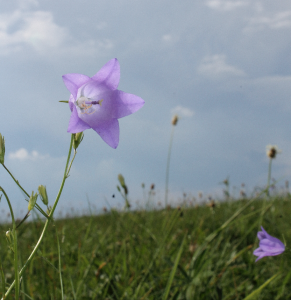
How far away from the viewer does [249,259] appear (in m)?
2.60

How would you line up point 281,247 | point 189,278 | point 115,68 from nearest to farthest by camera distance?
point 115,68 < point 281,247 < point 189,278

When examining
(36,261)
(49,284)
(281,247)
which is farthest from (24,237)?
(281,247)

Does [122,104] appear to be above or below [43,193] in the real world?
above

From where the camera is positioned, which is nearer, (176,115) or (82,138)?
(82,138)

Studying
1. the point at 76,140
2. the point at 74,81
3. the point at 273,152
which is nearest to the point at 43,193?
the point at 76,140

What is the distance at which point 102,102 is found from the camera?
3.89 feet

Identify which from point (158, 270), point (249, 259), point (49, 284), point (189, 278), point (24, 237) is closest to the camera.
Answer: point (189, 278)

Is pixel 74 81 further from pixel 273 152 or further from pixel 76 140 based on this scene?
pixel 273 152

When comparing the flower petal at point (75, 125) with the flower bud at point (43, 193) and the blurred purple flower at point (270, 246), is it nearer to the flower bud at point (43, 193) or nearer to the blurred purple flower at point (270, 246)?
the flower bud at point (43, 193)

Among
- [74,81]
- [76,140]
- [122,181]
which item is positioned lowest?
[122,181]

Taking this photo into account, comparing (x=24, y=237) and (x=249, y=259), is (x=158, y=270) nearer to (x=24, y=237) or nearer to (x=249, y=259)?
(x=249, y=259)

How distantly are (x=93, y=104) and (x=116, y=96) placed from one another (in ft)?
0.32

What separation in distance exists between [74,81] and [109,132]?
20cm

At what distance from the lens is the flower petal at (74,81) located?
104cm
